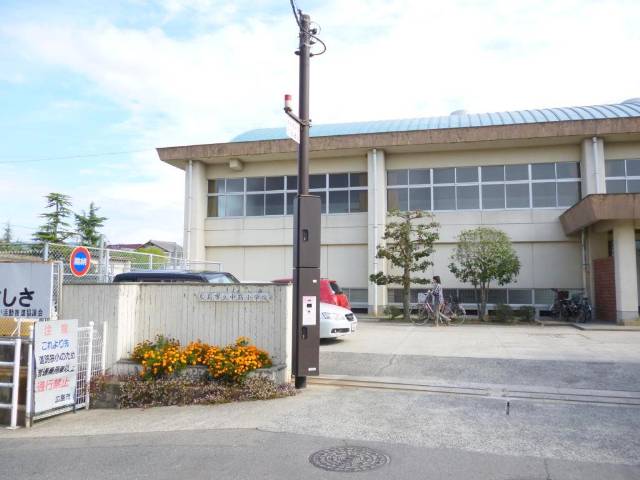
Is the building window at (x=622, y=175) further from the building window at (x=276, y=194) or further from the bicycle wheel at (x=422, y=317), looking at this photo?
the building window at (x=276, y=194)

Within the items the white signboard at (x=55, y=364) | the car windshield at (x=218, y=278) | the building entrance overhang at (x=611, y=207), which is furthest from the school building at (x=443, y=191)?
the white signboard at (x=55, y=364)

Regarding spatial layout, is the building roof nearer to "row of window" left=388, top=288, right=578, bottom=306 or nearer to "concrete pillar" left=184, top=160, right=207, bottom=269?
"concrete pillar" left=184, top=160, right=207, bottom=269

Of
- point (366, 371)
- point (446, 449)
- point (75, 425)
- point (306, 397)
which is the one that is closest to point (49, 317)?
point (75, 425)

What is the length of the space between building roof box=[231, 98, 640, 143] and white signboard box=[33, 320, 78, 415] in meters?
17.9

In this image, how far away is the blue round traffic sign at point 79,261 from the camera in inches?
472

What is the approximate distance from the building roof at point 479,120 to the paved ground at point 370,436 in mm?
15927

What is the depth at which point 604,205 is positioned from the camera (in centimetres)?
1678

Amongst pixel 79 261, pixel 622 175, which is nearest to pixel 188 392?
pixel 79 261

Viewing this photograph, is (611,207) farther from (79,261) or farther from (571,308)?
(79,261)

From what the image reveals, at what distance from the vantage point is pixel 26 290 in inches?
343

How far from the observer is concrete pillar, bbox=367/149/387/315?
74.5ft

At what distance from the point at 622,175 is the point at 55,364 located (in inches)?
829

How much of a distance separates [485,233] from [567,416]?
509 inches

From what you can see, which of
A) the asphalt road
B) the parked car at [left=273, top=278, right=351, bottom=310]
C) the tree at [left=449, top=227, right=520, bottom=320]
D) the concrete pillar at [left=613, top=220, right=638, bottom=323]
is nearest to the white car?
the parked car at [left=273, top=278, right=351, bottom=310]
